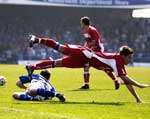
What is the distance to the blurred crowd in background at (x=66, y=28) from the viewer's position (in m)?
54.2

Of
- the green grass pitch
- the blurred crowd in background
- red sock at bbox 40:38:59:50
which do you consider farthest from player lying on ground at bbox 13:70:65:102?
the blurred crowd in background

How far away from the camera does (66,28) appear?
55.4m

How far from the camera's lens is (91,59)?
16453mm

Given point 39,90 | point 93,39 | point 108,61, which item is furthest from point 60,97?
point 93,39

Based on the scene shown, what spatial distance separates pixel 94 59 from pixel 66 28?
39.1m

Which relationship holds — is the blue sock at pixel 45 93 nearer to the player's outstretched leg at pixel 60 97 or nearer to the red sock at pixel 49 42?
the player's outstretched leg at pixel 60 97

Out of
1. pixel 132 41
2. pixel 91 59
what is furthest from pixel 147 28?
pixel 91 59

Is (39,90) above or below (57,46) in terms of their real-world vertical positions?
below

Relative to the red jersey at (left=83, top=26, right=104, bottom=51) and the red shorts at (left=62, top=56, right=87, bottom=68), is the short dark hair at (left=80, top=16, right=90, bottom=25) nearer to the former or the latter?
the red jersey at (left=83, top=26, right=104, bottom=51)

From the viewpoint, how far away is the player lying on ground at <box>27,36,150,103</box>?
1479cm

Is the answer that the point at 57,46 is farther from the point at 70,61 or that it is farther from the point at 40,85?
the point at 70,61

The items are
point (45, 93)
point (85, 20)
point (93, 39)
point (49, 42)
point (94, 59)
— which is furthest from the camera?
point (93, 39)

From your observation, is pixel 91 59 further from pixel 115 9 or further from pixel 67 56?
pixel 115 9

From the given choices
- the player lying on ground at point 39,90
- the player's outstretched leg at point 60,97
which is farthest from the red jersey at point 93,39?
the player's outstretched leg at point 60,97
